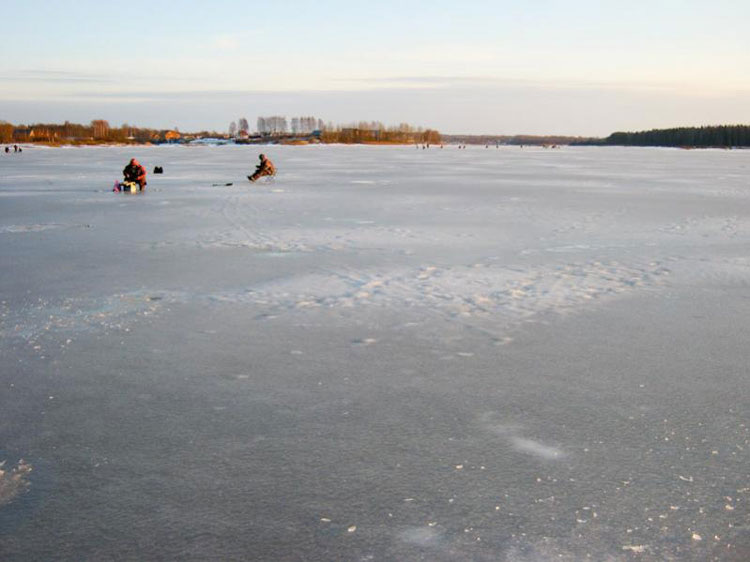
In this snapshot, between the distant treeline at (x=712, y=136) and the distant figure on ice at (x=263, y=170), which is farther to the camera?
the distant treeline at (x=712, y=136)

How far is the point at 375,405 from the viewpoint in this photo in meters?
4.50

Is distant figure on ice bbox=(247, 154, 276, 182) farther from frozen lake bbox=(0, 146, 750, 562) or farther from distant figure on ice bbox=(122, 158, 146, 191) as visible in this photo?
frozen lake bbox=(0, 146, 750, 562)

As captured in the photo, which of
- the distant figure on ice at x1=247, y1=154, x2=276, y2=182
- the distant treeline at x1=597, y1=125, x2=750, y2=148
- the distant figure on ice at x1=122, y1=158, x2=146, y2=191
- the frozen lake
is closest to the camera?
the frozen lake

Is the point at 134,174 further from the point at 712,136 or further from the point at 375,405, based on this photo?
the point at 712,136

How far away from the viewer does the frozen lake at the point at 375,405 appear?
3.02 m

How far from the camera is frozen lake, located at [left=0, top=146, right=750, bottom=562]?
119 inches

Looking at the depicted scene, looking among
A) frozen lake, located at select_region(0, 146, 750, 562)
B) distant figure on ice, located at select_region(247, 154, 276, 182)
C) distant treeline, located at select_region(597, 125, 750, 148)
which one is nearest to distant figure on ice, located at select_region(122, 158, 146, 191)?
distant figure on ice, located at select_region(247, 154, 276, 182)

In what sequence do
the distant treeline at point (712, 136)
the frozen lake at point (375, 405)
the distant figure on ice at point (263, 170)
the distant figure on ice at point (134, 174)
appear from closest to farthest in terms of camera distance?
the frozen lake at point (375, 405)
the distant figure on ice at point (134, 174)
the distant figure on ice at point (263, 170)
the distant treeline at point (712, 136)

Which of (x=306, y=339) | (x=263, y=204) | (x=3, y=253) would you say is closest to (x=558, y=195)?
(x=263, y=204)

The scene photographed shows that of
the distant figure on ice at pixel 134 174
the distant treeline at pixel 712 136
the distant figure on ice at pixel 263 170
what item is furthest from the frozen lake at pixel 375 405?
the distant treeline at pixel 712 136

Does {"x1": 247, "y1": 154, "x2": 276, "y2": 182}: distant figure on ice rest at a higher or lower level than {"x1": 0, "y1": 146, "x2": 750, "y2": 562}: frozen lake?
higher

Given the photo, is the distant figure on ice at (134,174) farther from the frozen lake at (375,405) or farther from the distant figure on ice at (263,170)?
the frozen lake at (375,405)

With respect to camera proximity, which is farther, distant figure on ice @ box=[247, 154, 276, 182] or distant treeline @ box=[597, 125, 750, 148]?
distant treeline @ box=[597, 125, 750, 148]

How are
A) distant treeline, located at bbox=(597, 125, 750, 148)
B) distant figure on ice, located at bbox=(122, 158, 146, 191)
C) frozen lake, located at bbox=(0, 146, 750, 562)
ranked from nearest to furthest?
frozen lake, located at bbox=(0, 146, 750, 562) < distant figure on ice, located at bbox=(122, 158, 146, 191) < distant treeline, located at bbox=(597, 125, 750, 148)
